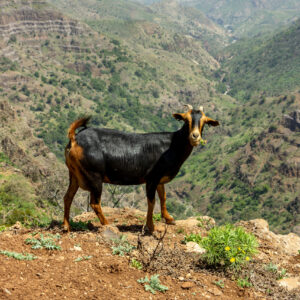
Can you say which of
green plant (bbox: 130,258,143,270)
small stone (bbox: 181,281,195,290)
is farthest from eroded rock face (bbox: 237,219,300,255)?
green plant (bbox: 130,258,143,270)

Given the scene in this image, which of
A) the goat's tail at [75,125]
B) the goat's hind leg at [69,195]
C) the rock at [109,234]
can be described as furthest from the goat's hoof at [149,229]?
the goat's tail at [75,125]

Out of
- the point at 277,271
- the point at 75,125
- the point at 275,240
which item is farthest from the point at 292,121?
the point at 75,125

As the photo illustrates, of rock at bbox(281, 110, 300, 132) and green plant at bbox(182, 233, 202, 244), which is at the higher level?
green plant at bbox(182, 233, 202, 244)

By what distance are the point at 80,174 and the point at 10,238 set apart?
219 centimetres

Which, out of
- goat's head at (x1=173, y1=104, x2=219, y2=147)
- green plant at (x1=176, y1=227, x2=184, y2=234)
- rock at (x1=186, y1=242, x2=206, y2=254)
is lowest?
green plant at (x1=176, y1=227, x2=184, y2=234)

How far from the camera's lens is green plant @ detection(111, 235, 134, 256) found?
7352mm

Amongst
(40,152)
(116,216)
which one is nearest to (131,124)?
(40,152)

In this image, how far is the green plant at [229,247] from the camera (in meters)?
7.07

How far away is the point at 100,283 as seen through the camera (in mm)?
5961

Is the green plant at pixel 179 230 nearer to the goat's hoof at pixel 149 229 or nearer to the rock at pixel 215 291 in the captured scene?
the goat's hoof at pixel 149 229

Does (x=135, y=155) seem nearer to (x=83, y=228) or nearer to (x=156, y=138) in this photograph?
(x=156, y=138)

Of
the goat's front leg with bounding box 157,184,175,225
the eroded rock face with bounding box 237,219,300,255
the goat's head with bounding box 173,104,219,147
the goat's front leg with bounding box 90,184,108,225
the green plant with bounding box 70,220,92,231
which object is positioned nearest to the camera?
the goat's head with bounding box 173,104,219,147

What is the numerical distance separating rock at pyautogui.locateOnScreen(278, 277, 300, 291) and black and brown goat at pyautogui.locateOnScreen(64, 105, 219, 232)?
357cm

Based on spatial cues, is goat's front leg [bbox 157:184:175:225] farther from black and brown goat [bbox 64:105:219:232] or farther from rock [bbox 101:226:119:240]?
rock [bbox 101:226:119:240]
